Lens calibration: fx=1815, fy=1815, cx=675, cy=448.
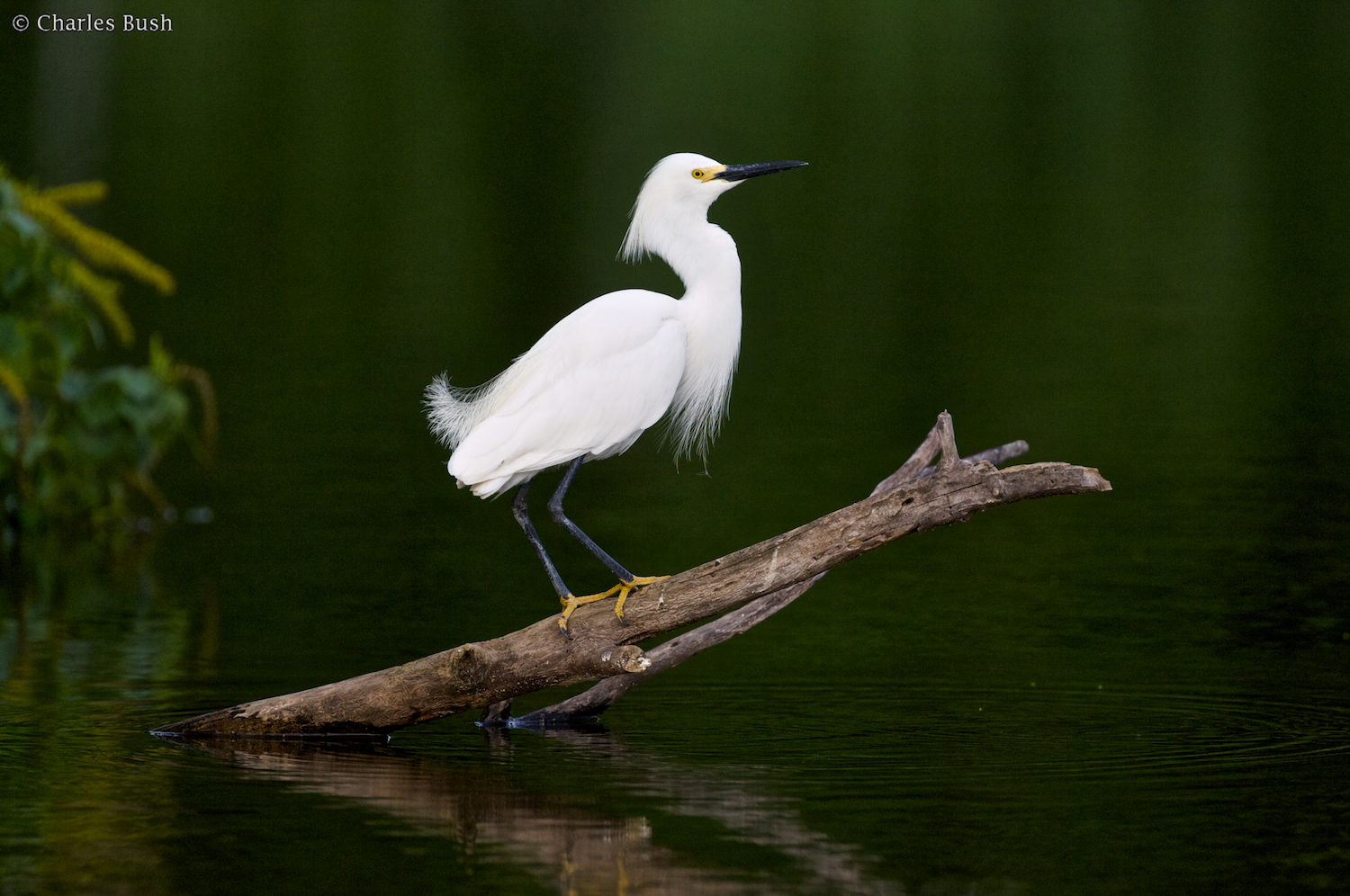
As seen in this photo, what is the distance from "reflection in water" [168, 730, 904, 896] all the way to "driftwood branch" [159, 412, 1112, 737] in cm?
13

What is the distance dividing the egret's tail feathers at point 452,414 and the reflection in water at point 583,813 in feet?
4.02

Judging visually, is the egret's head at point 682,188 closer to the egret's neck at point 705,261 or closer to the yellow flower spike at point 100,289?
the egret's neck at point 705,261

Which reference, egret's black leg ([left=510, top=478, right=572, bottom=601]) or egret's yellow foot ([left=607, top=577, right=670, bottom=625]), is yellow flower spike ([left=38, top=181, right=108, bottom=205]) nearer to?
egret's black leg ([left=510, top=478, right=572, bottom=601])

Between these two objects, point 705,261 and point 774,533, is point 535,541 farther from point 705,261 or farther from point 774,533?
point 774,533

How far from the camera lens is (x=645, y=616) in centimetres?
652

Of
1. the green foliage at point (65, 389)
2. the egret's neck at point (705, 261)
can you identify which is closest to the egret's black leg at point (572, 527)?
the egret's neck at point (705, 261)

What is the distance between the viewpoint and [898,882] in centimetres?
520

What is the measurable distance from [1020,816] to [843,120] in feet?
130

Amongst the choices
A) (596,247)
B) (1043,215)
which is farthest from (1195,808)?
(1043,215)

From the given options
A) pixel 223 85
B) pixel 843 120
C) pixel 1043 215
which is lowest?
pixel 1043 215

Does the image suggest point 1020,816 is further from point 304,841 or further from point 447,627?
point 447,627

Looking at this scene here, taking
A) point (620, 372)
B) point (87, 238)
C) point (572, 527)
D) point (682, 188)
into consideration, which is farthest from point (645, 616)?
point (87, 238)

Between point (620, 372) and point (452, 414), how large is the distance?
3.00 feet

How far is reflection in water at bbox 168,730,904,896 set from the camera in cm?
527
